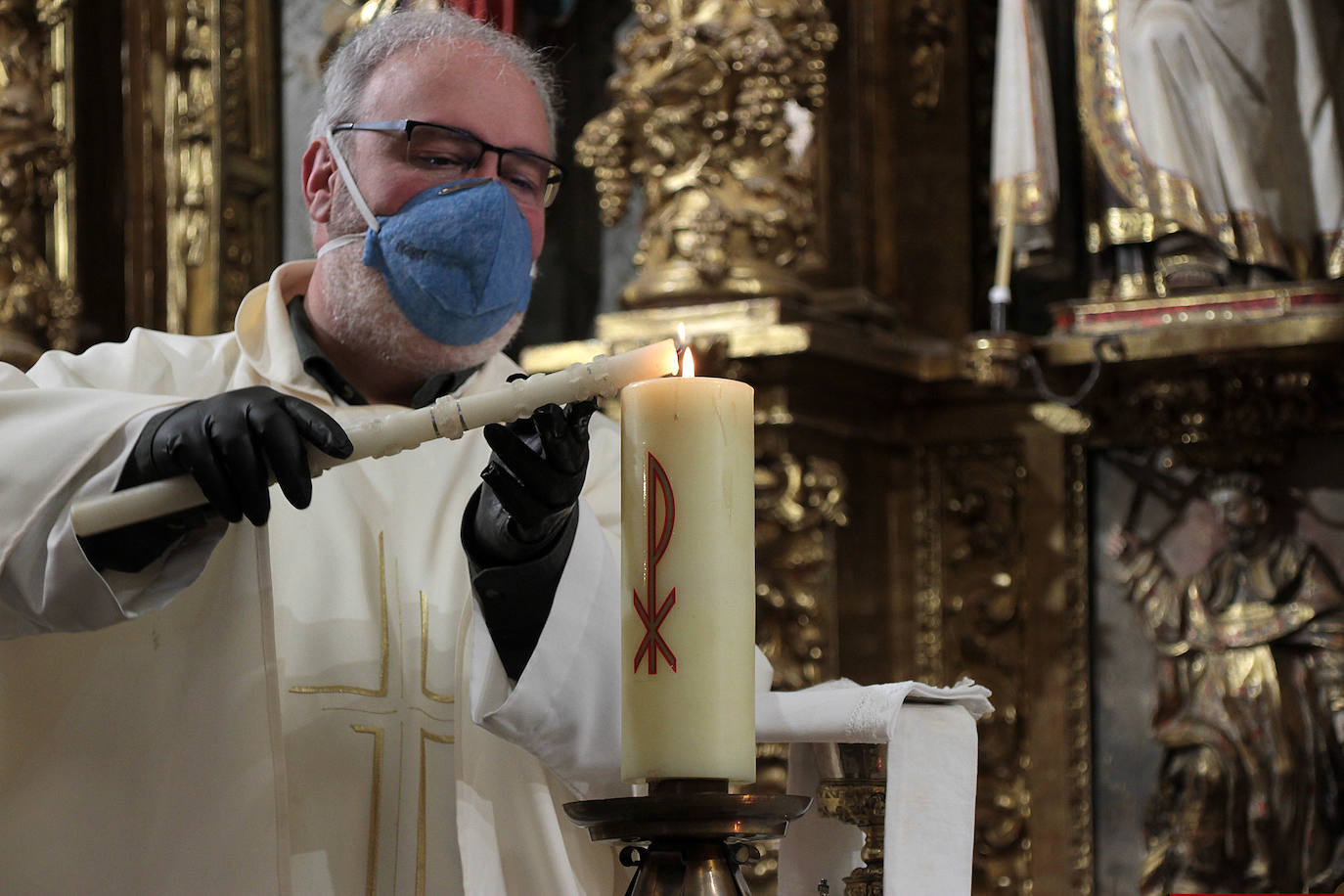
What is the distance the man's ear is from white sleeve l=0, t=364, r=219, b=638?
2.89 feet

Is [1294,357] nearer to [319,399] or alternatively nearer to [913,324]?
[913,324]

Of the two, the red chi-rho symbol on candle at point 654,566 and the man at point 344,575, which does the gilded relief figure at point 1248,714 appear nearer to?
the man at point 344,575

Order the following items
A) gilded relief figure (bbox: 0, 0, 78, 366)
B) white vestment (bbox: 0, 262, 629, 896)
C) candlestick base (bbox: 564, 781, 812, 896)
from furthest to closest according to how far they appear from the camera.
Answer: gilded relief figure (bbox: 0, 0, 78, 366), white vestment (bbox: 0, 262, 629, 896), candlestick base (bbox: 564, 781, 812, 896)

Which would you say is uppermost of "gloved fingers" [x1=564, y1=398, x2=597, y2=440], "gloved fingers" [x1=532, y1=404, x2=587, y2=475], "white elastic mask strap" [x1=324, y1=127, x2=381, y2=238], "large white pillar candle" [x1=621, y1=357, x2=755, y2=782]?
"white elastic mask strap" [x1=324, y1=127, x2=381, y2=238]

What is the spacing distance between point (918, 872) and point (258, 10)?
459cm

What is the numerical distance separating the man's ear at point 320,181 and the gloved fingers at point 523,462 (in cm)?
106

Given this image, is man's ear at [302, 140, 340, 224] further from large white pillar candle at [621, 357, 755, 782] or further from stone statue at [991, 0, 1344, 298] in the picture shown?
stone statue at [991, 0, 1344, 298]

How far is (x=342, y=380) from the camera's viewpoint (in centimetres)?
239

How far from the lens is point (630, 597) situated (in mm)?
1318

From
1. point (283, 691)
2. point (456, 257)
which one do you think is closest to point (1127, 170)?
point (456, 257)

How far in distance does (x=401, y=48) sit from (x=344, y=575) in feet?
2.36

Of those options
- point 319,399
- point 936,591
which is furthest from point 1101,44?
point 319,399

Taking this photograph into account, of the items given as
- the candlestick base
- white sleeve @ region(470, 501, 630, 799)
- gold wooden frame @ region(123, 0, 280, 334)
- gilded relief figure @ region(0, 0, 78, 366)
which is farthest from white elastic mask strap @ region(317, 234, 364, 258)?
gold wooden frame @ region(123, 0, 280, 334)

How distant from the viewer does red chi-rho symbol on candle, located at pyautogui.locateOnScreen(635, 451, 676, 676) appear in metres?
1.29
